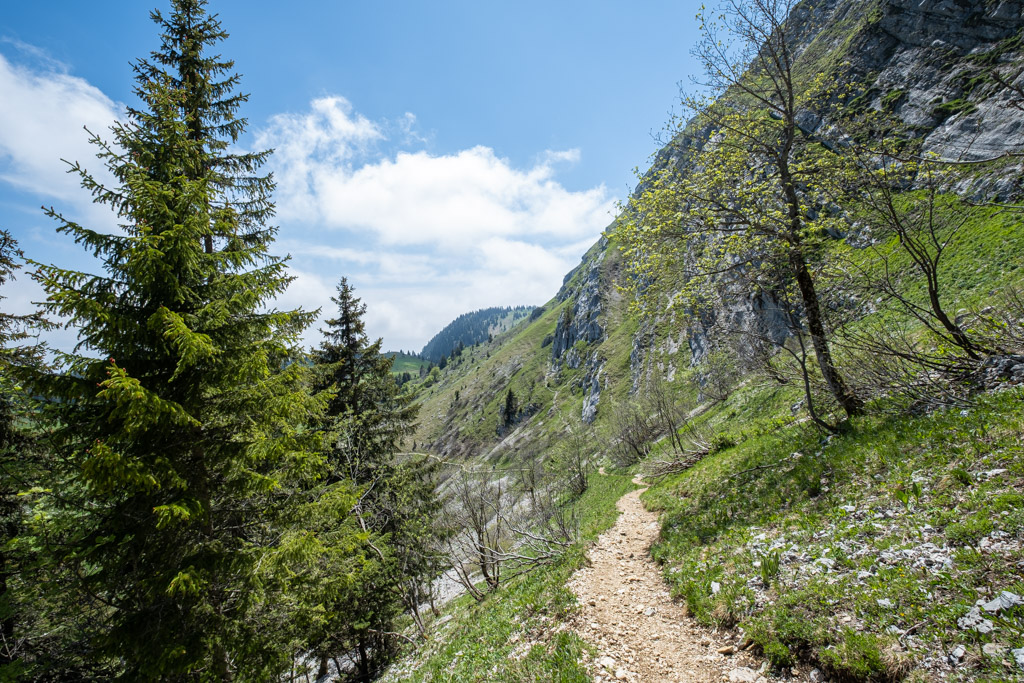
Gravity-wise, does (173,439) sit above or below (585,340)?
below

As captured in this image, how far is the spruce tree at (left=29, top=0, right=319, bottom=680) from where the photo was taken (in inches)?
268

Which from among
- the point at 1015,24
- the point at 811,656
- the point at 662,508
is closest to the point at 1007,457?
the point at 811,656

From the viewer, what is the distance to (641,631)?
695 cm

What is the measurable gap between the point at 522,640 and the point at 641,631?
2.36m

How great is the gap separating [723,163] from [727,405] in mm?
20561

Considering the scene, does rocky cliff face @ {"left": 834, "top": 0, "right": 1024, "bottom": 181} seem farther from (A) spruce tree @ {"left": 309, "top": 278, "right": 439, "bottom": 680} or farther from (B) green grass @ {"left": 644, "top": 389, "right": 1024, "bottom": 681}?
(A) spruce tree @ {"left": 309, "top": 278, "right": 439, "bottom": 680}

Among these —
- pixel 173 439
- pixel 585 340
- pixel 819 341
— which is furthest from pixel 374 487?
pixel 585 340

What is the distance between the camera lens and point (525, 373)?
171625 millimetres

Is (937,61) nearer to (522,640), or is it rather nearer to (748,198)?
(748,198)

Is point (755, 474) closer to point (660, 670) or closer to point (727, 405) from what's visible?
point (660, 670)

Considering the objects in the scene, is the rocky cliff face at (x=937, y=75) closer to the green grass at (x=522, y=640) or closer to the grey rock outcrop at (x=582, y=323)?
the green grass at (x=522, y=640)

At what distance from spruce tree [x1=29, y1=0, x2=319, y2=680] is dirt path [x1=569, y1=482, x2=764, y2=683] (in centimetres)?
625

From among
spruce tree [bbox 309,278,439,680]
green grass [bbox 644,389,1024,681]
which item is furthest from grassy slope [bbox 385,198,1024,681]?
spruce tree [bbox 309,278,439,680]

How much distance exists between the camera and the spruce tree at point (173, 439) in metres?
6.80
